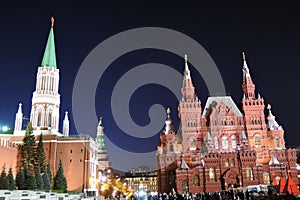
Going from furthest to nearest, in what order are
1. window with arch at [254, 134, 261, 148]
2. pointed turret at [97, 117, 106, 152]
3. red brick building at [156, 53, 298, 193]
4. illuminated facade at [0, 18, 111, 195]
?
1. pointed turret at [97, 117, 106, 152]
2. window with arch at [254, 134, 261, 148]
3. red brick building at [156, 53, 298, 193]
4. illuminated facade at [0, 18, 111, 195]

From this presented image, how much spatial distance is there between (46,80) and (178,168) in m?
33.7

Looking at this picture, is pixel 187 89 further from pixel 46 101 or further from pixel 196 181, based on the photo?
pixel 46 101

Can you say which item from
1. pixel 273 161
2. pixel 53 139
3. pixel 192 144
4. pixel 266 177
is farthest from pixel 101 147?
pixel 273 161

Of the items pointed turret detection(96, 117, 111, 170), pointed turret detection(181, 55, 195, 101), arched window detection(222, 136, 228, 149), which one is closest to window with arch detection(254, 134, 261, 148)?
arched window detection(222, 136, 228, 149)

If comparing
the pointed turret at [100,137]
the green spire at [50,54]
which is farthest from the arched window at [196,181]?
the pointed turret at [100,137]

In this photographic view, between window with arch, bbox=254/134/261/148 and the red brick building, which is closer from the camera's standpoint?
the red brick building

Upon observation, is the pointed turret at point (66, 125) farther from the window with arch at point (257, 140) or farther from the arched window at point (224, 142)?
the window with arch at point (257, 140)

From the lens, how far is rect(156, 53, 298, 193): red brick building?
5466cm

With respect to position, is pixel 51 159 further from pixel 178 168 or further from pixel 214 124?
pixel 214 124

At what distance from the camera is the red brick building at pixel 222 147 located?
54.7 meters

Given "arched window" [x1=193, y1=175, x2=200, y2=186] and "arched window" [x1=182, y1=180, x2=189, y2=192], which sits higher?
"arched window" [x1=193, y1=175, x2=200, y2=186]

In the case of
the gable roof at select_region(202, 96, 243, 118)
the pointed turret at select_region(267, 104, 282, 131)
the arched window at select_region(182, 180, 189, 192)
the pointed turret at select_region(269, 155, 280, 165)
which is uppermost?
the gable roof at select_region(202, 96, 243, 118)

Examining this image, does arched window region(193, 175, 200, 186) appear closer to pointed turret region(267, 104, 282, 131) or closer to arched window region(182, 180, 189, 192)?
arched window region(182, 180, 189, 192)

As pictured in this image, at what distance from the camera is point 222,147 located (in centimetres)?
6053
